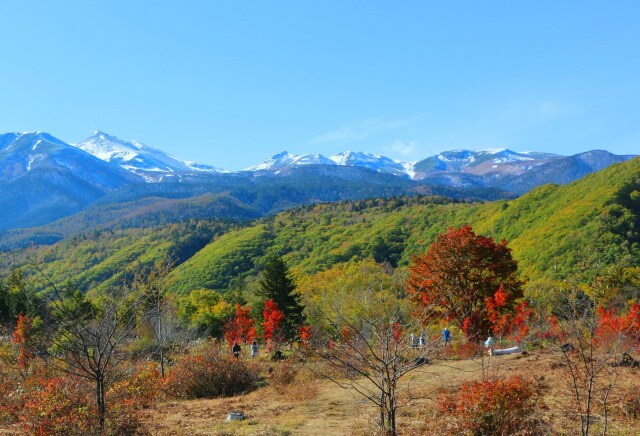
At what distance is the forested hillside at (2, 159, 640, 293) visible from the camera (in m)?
54.8

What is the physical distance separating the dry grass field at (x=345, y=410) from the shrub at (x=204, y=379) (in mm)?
787

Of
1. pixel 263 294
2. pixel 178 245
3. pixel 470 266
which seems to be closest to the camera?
pixel 470 266

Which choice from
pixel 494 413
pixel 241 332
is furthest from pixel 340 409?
pixel 241 332

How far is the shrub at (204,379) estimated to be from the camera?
55.0ft

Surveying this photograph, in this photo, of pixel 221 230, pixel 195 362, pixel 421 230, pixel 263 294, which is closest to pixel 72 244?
pixel 221 230

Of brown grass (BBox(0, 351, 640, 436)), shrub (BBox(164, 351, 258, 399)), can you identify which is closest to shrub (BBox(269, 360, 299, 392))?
brown grass (BBox(0, 351, 640, 436))

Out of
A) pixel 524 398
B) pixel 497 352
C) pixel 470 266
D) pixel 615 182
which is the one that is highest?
pixel 615 182

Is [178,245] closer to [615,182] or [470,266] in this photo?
[615,182]

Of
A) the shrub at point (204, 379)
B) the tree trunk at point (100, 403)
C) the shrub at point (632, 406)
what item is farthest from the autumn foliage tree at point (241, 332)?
the shrub at point (632, 406)

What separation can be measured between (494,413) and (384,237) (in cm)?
9273

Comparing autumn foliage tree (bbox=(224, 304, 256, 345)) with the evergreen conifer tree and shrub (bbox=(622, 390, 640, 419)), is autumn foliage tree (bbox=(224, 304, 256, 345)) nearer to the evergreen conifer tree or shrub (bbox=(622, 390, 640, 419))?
the evergreen conifer tree

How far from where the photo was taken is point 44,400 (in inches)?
386

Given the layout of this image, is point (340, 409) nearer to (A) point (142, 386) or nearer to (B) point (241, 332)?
(A) point (142, 386)

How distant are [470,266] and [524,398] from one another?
16.7 metres
